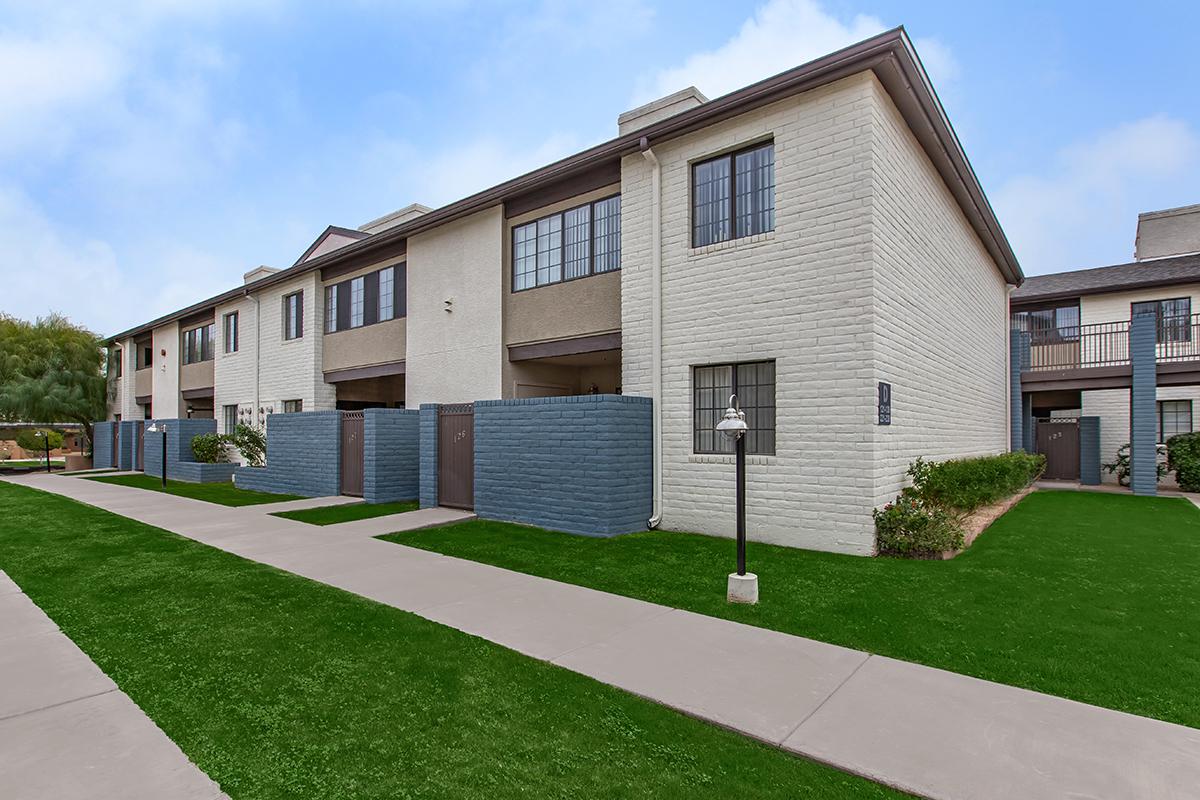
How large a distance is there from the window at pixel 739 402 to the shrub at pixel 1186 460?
16109 mm

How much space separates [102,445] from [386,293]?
21935 mm

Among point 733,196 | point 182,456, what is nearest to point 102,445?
point 182,456

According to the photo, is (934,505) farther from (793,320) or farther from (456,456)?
(456,456)

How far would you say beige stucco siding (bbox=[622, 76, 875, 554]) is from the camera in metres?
8.24

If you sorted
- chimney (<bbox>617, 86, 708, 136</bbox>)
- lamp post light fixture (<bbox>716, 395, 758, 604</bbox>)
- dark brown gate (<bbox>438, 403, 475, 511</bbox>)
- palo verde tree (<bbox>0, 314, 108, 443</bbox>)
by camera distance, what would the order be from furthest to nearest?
1. palo verde tree (<bbox>0, 314, 108, 443</bbox>)
2. dark brown gate (<bbox>438, 403, 475, 511</bbox>)
3. chimney (<bbox>617, 86, 708, 136</bbox>)
4. lamp post light fixture (<bbox>716, 395, 758, 604</bbox>)

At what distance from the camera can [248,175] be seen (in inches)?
900

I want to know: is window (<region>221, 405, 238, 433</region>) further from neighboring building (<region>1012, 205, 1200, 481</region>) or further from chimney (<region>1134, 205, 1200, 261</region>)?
chimney (<region>1134, 205, 1200, 261</region>)

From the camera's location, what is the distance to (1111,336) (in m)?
19.5

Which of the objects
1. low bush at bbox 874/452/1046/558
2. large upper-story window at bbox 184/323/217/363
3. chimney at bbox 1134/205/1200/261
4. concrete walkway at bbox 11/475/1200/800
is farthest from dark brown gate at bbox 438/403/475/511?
chimney at bbox 1134/205/1200/261

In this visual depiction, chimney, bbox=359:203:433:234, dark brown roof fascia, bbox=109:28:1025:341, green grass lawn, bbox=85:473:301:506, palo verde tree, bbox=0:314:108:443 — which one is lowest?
green grass lawn, bbox=85:473:301:506

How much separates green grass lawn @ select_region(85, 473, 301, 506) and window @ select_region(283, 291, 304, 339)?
206 inches

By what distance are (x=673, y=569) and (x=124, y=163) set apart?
2578cm

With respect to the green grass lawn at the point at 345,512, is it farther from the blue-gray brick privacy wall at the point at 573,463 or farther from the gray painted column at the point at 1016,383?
the gray painted column at the point at 1016,383

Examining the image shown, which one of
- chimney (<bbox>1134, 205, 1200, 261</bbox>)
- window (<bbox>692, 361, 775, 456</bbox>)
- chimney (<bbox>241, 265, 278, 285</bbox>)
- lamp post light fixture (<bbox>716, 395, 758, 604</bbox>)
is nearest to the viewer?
lamp post light fixture (<bbox>716, 395, 758, 604</bbox>)
